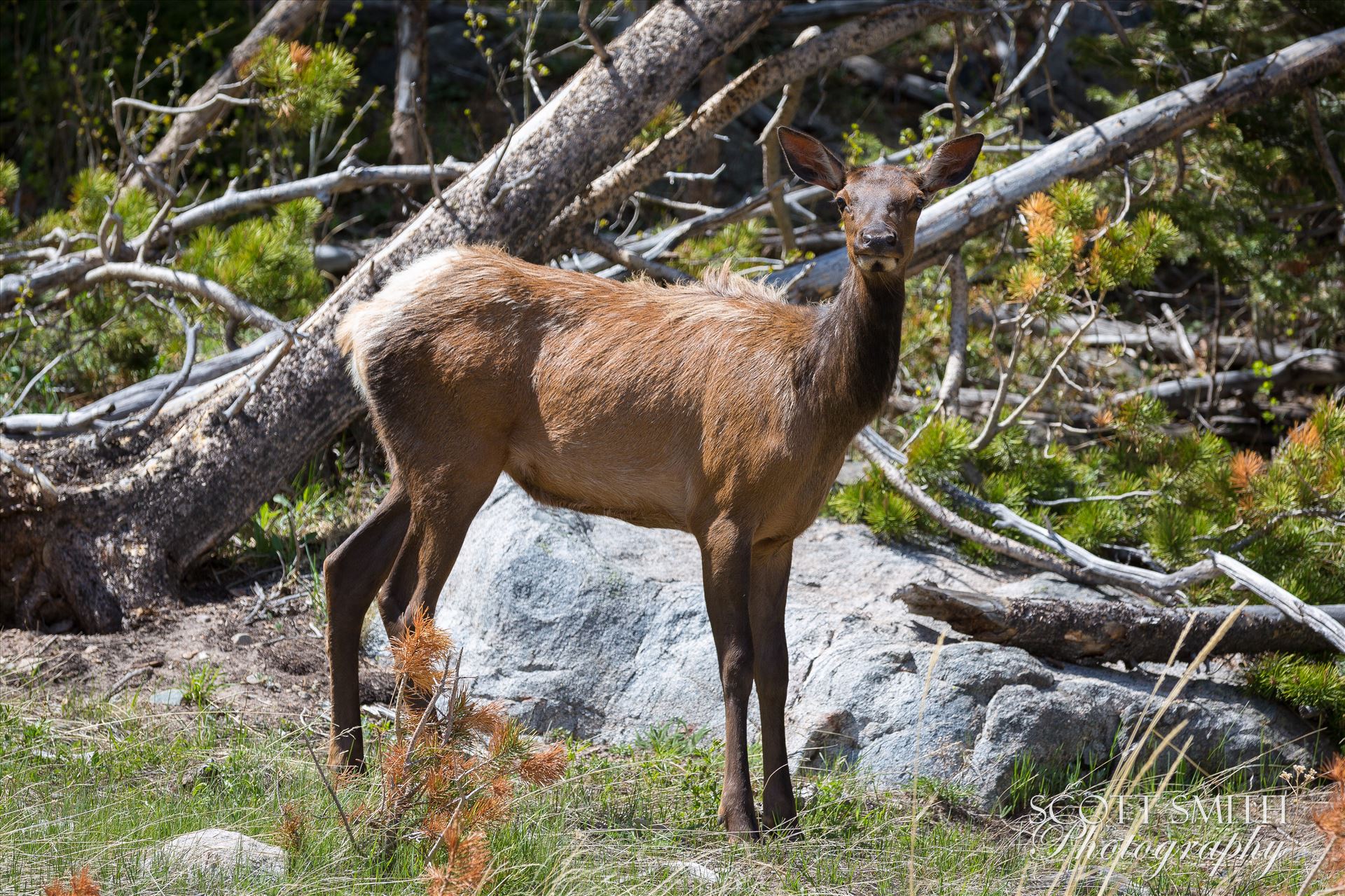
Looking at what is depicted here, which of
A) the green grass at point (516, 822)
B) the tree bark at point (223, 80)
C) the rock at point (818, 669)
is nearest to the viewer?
the green grass at point (516, 822)

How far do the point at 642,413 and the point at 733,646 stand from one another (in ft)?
3.25

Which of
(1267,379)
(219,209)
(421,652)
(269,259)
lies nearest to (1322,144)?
(1267,379)

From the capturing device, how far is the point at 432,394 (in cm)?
494

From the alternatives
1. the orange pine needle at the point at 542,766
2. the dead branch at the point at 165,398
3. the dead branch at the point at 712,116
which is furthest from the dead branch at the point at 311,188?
the orange pine needle at the point at 542,766

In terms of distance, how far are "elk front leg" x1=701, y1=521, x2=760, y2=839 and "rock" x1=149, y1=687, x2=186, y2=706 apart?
2.41 m

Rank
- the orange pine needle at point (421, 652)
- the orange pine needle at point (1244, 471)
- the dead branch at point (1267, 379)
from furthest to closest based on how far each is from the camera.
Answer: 1. the dead branch at point (1267, 379)
2. the orange pine needle at point (1244, 471)
3. the orange pine needle at point (421, 652)

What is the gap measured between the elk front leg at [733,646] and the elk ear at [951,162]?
1545mm

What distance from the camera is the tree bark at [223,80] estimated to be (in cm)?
871

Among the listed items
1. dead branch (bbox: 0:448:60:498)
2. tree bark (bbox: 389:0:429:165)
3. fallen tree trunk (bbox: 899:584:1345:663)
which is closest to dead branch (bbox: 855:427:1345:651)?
fallen tree trunk (bbox: 899:584:1345:663)

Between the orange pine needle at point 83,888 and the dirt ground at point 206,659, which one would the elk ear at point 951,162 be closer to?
the dirt ground at point 206,659

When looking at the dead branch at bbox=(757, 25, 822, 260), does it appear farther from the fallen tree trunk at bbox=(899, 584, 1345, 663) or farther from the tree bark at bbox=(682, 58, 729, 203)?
the fallen tree trunk at bbox=(899, 584, 1345, 663)

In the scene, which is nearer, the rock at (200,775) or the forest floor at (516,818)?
the forest floor at (516,818)

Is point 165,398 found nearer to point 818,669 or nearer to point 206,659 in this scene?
point 206,659

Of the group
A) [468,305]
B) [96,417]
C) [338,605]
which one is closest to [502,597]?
[338,605]
